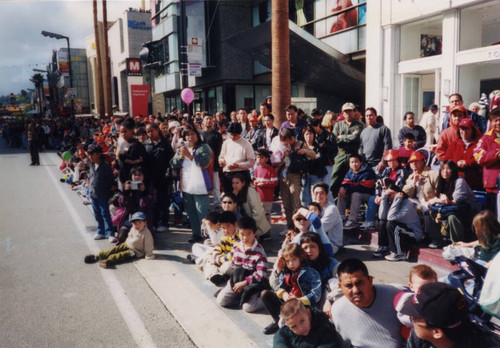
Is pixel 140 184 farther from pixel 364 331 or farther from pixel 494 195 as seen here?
pixel 494 195

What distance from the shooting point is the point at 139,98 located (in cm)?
2464

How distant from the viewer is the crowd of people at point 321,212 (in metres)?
3.35

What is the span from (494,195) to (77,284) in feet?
19.4

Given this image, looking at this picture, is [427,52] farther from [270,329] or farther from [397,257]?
[270,329]

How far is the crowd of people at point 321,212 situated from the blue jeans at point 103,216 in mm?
19

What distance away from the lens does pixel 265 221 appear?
283 inches

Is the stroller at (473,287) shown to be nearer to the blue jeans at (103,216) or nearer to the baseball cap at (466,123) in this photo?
the baseball cap at (466,123)

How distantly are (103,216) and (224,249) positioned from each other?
3.22m

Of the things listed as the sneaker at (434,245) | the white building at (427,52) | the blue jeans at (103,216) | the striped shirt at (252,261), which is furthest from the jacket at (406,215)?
the white building at (427,52)

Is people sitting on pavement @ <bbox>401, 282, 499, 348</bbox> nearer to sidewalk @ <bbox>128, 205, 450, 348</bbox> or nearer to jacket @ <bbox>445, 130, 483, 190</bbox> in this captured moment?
sidewalk @ <bbox>128, 205, 450, 348</bbox>

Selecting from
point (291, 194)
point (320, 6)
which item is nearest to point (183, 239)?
point (291, 194)

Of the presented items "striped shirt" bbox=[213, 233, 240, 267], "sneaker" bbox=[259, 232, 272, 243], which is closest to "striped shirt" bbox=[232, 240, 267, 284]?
"striped shirt" bbox=[213, 233, 240, 267]

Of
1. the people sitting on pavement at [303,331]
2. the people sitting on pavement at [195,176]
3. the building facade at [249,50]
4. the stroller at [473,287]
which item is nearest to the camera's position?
the people sitting on pavement at [303,331]

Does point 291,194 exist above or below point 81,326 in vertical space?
above
